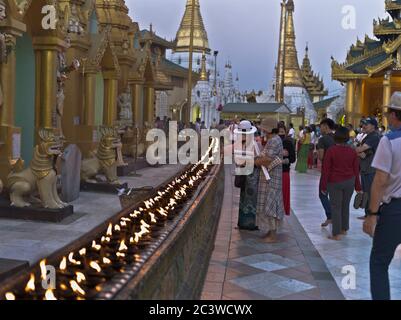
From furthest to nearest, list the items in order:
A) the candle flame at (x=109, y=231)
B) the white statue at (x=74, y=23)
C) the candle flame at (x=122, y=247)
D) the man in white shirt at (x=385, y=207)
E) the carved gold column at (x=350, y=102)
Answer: the carved gold column at (x=350, y=102)
the white statue at (x=74, y=23)
the man in white shirt at (x=385, y=207)
the candle flame at (x=109, y=231)
the candle flame at (x=122, y=247)

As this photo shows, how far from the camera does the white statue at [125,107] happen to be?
626 inches

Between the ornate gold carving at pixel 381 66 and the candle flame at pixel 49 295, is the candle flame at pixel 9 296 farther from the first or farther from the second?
the ornate gold carving at pixel 381 66

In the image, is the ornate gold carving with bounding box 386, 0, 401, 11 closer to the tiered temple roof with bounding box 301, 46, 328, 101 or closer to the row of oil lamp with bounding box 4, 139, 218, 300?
the tiered temple roof with bounding box 301, 46, 328, 101

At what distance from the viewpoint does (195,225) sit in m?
4.88

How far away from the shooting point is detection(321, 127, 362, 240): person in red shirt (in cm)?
779

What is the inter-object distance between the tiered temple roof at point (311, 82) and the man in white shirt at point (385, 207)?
57.8 meters

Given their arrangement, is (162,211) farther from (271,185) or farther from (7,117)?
(7,117)

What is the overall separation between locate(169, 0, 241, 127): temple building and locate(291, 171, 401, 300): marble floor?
1544 inches

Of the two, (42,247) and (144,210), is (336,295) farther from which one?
(42,247)

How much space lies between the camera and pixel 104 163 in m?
11.1

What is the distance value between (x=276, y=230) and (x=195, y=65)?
54363mm

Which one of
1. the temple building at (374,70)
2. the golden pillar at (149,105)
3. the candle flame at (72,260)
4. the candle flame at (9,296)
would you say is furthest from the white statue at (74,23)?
the temple building at (374,70)

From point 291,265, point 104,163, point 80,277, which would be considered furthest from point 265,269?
point 104,163

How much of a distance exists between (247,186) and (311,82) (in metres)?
55.8
